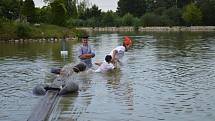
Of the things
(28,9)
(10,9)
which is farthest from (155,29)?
(28,9)

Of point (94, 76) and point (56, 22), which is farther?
point (56, 22)

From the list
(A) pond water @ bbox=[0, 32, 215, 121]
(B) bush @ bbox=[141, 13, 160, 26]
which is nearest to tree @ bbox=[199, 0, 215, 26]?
(B) bush @ bbox=[141, 13, 160, 26]

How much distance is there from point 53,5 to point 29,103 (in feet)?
195

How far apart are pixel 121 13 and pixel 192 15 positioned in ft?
107

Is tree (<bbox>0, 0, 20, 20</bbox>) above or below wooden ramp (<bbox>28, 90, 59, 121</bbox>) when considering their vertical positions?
above

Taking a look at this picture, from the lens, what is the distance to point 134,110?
13.0 m

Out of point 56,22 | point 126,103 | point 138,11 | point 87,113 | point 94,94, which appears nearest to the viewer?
point 87,113

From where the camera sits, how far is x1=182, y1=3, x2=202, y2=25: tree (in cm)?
10719

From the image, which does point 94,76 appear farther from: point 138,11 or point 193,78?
point 138,11

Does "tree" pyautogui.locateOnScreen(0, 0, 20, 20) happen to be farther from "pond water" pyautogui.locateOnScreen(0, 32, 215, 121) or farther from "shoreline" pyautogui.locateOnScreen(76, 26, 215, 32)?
"pond water" pyautogui.locateOnScreen(0, 32, 215, 121)

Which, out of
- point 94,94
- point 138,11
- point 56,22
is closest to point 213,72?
point 94,94

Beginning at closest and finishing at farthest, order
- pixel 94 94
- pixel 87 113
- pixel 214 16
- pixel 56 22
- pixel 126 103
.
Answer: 1. pixel 87 113
2. pixel 126 103
3. pixel 94 94
4. pixel 56 22
5. pixel 214 16

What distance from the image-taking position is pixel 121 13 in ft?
445

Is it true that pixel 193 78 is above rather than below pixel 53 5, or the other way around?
below
